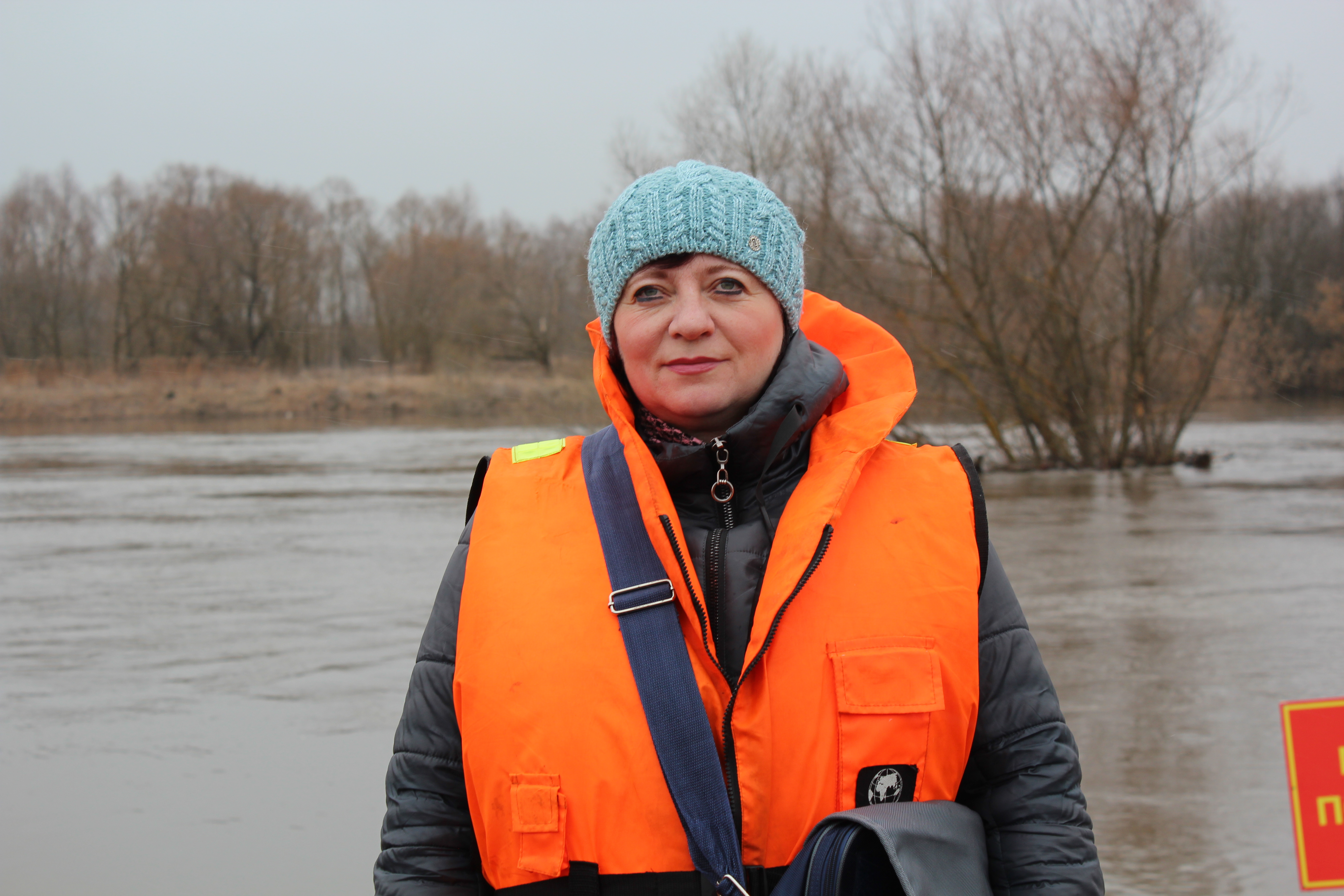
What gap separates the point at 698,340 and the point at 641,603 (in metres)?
0.47

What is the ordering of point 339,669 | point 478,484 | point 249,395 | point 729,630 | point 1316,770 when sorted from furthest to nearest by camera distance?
point 249,395 < point 339,669 < point 1316,770 < point 478,484 < point 729,630

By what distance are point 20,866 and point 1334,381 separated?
46.3m

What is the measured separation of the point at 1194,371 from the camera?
1930 centimetres

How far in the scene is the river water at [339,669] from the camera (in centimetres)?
452

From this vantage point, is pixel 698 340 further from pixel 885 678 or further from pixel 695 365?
pixel 885 678

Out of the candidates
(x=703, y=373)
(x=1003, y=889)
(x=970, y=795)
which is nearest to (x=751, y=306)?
(x=703, y=373)

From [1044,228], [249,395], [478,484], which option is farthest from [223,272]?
[478,484]

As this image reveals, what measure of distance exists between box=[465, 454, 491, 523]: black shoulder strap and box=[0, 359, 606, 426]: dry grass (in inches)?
1288

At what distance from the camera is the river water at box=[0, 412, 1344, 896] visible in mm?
4516

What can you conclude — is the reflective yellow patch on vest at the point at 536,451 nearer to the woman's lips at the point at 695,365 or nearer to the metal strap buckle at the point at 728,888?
the woman's lips at the point at 695,365

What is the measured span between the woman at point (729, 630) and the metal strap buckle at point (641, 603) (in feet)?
0.07

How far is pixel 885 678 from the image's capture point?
5.38 ft

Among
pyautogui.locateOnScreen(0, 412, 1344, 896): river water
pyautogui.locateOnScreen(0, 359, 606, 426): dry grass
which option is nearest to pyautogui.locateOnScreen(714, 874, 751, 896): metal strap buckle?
pyautogui.locateOnScreen(0, 412, 1344, 896): river water

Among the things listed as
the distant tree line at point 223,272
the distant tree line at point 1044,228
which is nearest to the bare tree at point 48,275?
the distant tree line at point 223,272
